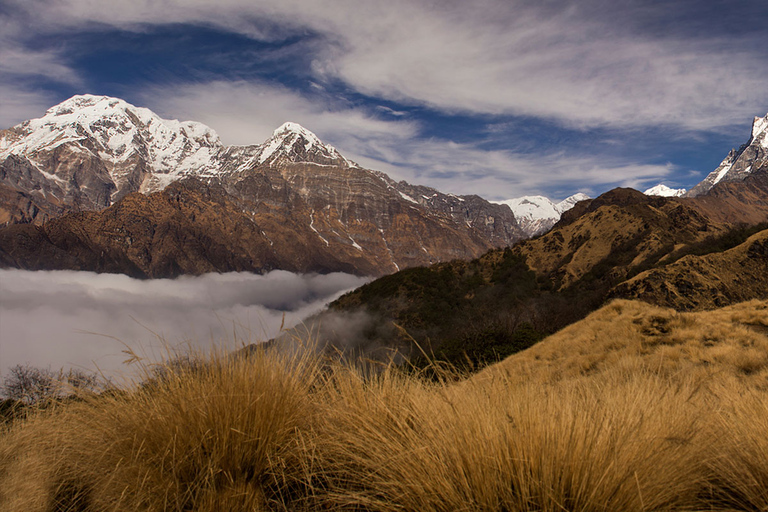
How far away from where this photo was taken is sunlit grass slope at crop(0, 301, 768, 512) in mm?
1941

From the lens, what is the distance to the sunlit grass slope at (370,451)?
1.94 metres

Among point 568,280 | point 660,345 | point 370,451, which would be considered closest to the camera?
point 370,451

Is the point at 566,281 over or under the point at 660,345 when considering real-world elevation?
over

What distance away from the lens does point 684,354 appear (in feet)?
27.2

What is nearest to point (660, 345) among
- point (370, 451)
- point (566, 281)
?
point (370, 451)

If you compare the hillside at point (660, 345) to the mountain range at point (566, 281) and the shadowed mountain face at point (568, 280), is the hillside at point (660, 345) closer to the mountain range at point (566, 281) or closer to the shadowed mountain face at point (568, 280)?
the shadowed mountain face at point (568, 280)

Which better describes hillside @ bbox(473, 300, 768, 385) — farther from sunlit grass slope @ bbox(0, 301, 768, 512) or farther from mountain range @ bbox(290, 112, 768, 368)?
mountain range @ bbox(290, 112, 768, 368)

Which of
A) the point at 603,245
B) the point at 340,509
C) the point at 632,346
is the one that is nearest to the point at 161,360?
the point at 340,509

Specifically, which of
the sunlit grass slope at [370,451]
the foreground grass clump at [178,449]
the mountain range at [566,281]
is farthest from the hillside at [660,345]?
the mountain range at [566,281]

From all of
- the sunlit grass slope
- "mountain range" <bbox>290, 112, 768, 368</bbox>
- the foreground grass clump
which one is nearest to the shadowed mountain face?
"mountain range" <bbox>290, 112, 768, 368</bbox>

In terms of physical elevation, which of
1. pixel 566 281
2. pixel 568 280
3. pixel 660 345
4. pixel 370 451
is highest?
pixel 370 451

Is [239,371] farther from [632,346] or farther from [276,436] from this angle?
[632,346]

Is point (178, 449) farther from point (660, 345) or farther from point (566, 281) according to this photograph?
point (566, 281)

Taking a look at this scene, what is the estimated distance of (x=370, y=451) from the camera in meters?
2.36
